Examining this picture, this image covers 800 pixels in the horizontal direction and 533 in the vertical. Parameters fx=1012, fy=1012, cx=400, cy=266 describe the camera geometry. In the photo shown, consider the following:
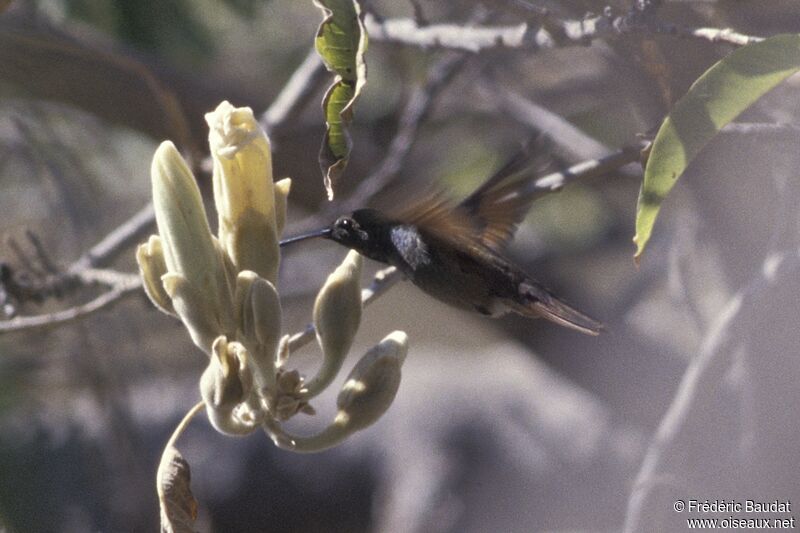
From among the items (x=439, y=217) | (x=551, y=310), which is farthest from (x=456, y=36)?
(x=551, y=310)

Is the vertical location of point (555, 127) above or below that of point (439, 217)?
below

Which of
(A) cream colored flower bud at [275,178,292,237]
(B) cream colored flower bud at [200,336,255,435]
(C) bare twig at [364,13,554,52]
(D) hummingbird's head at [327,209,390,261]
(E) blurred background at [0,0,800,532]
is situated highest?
(A) cream colored flower bud at [275,178,292,237]

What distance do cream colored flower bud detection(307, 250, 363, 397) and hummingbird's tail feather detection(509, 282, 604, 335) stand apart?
27 cm

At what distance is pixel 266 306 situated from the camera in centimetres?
108

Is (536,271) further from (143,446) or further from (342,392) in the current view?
(342,392)

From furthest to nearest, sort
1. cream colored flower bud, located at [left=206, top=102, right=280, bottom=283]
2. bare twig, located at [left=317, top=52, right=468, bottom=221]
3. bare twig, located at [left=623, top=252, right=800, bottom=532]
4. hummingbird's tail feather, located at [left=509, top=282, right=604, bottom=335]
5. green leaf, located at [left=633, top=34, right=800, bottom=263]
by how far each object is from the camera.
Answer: bare twig, located at [left=317, top=52, right=468, bottom=221]
bare twig, located at [left=623, top=252, right=800, bottom=532]
hummingbird's tail feather, located at [left=509, top=282, right=604, bottom=335]
cream colored flower bud, located at [left=206, top=102, right=280, bottom=283]
green leaf, located at [left=633, top=34, right=800, bottom=263]

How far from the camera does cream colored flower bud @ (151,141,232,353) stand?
1.11 m

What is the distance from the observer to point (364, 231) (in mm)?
1409

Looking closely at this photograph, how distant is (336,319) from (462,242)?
0.29 m

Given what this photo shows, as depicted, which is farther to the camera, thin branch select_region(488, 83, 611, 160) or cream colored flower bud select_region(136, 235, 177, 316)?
thin branch select_region(488, 83, 611, 160)

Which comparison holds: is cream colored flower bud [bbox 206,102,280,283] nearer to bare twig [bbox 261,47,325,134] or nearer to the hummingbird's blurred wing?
the hummingbird's blurred wing

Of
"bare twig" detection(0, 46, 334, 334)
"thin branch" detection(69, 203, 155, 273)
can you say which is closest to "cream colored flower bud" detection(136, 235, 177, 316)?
"bare twig" detection(0, 46, 334, 334)

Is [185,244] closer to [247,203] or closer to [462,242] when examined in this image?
[247,203]

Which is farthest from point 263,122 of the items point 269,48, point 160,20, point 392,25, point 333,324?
point 269,48
